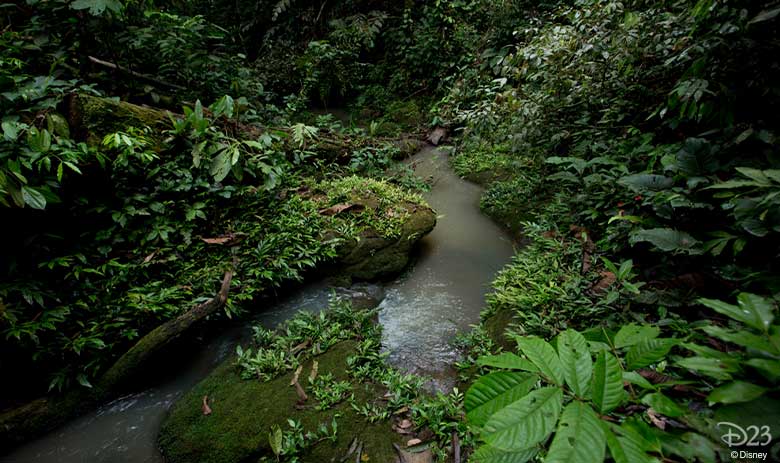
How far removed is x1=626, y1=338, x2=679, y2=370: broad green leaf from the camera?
99 cm

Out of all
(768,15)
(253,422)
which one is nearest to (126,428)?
(253,422)

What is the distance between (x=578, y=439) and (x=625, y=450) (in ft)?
0.32

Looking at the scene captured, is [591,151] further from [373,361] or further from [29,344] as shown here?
[29,344]

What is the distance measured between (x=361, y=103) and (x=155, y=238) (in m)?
7.00

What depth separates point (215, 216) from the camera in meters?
4.28

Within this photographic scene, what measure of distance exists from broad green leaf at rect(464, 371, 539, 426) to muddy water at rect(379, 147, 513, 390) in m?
1.96

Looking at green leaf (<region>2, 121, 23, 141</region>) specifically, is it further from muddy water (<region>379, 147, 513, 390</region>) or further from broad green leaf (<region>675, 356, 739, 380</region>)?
broad green leaf (<region>675, 356, 739, 380</region>)

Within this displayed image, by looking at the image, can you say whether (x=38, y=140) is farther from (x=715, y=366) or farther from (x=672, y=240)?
(x=672, y=240)

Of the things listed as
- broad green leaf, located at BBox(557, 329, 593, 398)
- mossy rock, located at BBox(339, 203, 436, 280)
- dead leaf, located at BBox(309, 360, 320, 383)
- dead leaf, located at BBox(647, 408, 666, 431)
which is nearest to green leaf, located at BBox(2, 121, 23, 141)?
mossy rock, located at BBox(339, 203, 436, 280)

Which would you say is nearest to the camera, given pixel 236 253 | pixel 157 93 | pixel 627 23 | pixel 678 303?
pixel 678 303

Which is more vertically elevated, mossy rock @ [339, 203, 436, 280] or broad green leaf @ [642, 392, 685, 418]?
broad green leaf @ [642, 392, 685, 418]

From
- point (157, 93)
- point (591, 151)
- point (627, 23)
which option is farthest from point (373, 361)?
point (157, 93)

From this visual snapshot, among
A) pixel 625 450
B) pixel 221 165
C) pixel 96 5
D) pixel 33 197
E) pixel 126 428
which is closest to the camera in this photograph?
pixel 625 450

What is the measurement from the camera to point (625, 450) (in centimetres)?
76
